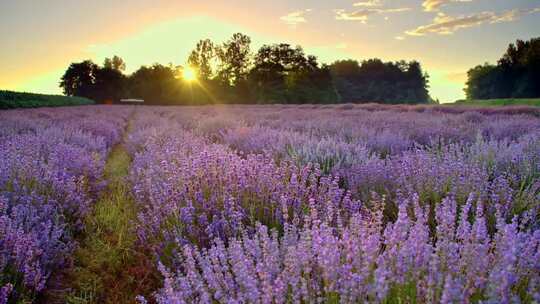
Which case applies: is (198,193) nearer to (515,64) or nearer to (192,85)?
(192,85)

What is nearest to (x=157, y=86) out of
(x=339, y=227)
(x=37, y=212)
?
(x=37, y=212)

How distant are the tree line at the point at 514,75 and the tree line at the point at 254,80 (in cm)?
1181

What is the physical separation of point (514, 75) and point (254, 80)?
35.7 m

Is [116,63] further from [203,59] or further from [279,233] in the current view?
[279,233]

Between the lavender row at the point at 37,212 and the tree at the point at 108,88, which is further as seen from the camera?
the tree at the point at 108,88

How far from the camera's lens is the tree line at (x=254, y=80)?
47.2 meters

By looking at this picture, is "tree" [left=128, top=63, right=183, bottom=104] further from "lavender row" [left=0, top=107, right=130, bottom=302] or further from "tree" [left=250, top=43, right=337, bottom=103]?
"lavender row" [left=0, top=107, right=130, bottom=302]

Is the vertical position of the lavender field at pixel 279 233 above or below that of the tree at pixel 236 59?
below

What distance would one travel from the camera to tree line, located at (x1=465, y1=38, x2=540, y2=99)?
4678 centimetres

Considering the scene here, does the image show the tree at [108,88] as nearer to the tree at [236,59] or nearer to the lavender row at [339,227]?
the tree at [236,59]

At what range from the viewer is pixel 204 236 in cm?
217

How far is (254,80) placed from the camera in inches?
1930

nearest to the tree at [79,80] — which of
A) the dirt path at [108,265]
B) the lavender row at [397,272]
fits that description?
the dirt path at [108,265]

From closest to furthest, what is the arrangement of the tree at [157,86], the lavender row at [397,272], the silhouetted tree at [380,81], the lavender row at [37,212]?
the lavender row at [397,272] < the lavender row at [37,212] < the tree at [157,86] < the silhouetted tree at [380,81]
